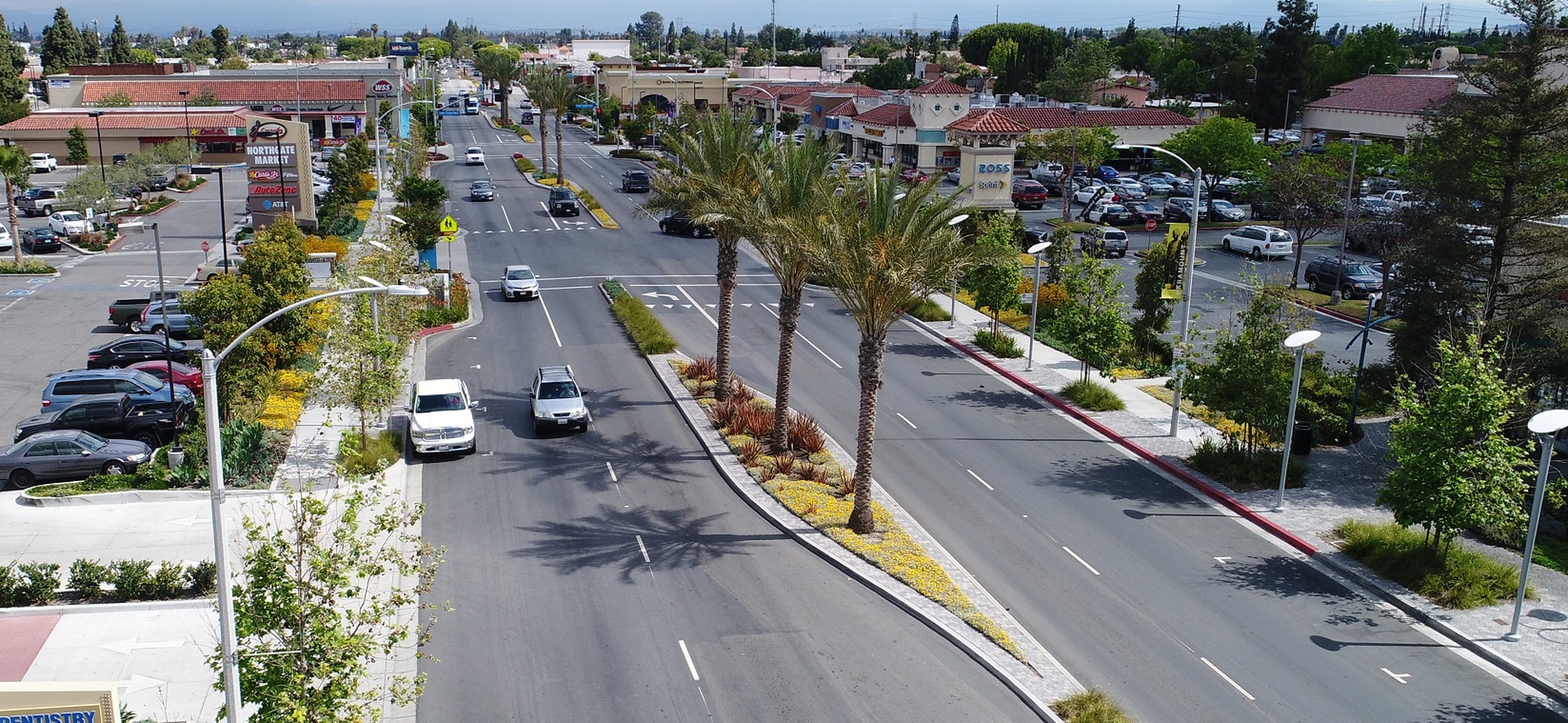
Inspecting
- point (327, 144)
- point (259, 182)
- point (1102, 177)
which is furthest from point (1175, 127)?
point (327, 144)

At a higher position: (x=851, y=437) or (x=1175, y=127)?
(x=1175, y=127)

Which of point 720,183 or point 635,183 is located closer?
point 720,183

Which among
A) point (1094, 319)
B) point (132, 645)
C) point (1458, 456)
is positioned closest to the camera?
point (132, 645)

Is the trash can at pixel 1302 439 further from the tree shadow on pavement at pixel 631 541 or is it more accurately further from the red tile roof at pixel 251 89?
the red tile roof at pixel 251 89

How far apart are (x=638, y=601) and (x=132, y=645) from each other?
8.17 meters

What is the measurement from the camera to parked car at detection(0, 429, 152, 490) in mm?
25719

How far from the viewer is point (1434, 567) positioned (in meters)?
21.4

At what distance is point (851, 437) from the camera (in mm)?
29625

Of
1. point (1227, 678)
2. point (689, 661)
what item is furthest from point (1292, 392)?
point (689, 661)

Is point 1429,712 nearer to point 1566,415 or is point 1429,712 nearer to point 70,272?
point 1566,415

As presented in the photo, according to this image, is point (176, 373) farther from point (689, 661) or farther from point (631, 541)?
point (689, 661)

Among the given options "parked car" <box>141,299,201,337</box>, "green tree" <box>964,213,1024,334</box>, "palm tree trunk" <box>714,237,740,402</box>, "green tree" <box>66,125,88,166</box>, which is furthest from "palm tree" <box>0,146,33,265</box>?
"green tree" <box>964,213,1024,334</box>

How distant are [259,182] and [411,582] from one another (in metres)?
39.6

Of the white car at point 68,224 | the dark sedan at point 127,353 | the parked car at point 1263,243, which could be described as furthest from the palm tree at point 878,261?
the white car at point 68,224
